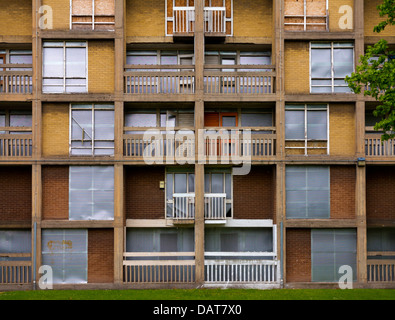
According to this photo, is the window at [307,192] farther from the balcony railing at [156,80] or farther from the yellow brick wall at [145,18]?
the yellow brick wall at [145,18]

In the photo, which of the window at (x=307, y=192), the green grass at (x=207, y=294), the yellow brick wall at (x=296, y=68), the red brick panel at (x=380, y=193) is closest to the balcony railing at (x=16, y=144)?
the green grass at (x=207, y=294)

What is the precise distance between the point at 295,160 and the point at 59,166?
9815mm

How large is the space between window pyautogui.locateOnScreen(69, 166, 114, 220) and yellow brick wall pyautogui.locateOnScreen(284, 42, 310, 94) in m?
8.34

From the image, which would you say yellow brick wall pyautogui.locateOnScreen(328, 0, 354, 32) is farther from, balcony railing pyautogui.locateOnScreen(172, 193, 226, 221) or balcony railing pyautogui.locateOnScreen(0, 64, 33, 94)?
balcony railing pyautogui.locateOnScreen(0, 64, 33, 94)

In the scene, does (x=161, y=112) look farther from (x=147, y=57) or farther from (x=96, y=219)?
(x=96, y=219)

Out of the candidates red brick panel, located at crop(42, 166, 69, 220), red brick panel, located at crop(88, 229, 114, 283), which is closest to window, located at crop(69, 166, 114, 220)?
red brick panel, located at crop(42, 166, 69, 220)

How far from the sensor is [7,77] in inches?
755

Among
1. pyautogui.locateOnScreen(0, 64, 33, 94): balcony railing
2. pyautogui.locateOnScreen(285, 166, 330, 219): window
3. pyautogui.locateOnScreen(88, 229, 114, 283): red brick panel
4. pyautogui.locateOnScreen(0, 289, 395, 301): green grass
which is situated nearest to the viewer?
pyautogui.locateOnScreen(0, 289, 395, 301): green grass

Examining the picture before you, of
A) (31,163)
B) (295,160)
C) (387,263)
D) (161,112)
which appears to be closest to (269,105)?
(295,160)

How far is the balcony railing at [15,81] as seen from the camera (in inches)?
749

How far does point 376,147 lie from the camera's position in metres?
19.0

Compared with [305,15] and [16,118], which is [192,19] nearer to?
[305,15]

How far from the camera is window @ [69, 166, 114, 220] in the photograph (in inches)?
739

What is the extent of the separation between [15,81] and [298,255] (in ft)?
45.6
